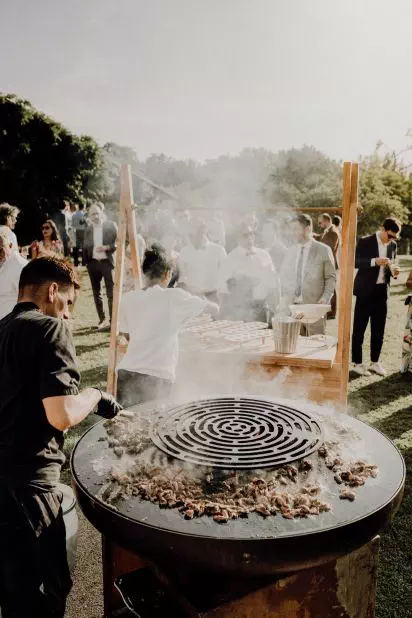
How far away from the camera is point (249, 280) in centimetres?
666

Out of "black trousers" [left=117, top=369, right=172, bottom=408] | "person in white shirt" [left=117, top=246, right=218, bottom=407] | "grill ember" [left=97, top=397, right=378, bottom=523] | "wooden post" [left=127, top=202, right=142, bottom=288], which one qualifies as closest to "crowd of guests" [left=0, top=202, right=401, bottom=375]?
"wooden post" [left=127, top=202, right=142, bottom=288]

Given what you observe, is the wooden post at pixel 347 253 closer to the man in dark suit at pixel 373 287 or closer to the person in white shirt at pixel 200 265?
the man in dark suit at pixel 373 287

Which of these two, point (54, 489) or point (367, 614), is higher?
point (54, 489)

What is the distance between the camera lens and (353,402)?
584cm

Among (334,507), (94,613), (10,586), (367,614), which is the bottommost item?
(94,613)

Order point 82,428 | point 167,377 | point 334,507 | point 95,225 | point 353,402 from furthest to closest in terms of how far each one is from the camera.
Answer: point 95,225 → point 353,402 → point 82,428 → point 167,377 → point 334,507

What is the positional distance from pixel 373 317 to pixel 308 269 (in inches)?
57.1

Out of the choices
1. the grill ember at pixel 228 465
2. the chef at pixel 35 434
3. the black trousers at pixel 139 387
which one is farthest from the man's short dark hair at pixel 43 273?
the black trousers at pixel 139 387

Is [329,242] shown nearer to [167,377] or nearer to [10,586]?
[167,377]

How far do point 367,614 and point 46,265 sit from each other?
215cm

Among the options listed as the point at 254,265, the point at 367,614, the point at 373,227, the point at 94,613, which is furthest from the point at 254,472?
the point at 373,227

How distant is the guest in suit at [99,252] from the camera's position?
30.4ft

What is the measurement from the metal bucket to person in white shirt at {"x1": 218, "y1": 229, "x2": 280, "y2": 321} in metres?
2.18

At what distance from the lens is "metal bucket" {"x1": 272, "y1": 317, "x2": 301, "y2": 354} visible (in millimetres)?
4227
